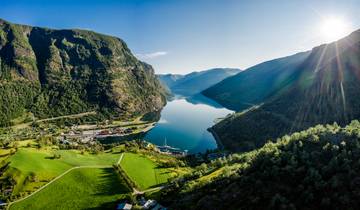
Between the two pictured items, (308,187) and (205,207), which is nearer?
(308,187)

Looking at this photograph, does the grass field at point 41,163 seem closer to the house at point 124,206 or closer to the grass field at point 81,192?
the grass field at point 81,192

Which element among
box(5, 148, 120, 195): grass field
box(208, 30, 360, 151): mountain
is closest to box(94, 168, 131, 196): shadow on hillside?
box(5, 148, 120, 195): grass field

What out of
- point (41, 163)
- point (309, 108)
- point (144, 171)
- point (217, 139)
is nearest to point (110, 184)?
point (144, 171)

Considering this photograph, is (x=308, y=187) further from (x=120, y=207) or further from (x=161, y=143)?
(x=161, y=143)

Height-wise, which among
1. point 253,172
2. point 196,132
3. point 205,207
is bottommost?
point 196,132

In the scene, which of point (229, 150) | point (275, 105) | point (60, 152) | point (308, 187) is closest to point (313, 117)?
point (275, 105)

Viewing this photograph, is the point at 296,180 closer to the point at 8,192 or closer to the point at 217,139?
the point at 8,192

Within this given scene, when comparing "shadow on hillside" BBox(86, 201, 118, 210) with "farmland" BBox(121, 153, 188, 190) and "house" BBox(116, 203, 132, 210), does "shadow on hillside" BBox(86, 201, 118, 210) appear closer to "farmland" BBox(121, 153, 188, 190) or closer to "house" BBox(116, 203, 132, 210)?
"house" BBox(116, 203, 132, 210)
